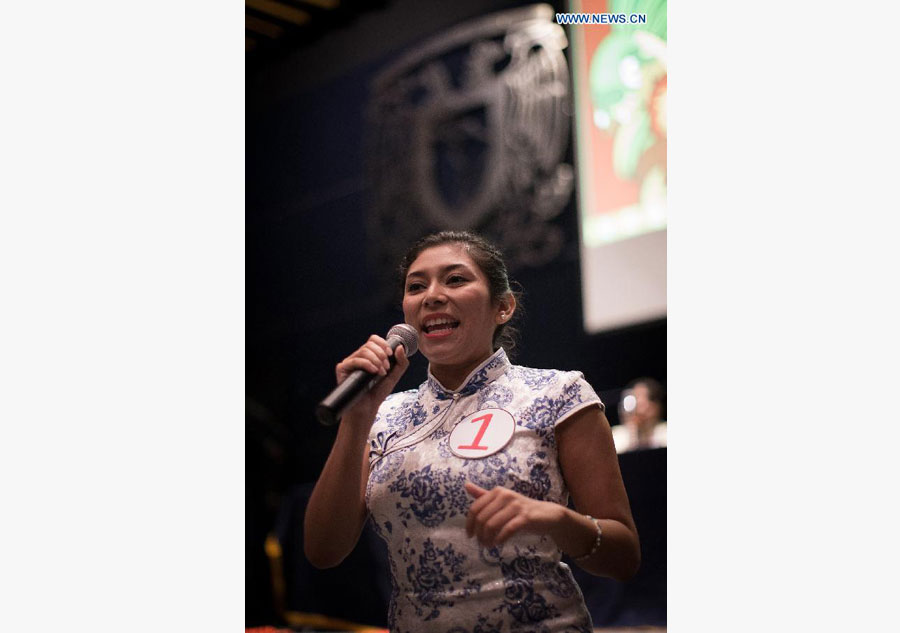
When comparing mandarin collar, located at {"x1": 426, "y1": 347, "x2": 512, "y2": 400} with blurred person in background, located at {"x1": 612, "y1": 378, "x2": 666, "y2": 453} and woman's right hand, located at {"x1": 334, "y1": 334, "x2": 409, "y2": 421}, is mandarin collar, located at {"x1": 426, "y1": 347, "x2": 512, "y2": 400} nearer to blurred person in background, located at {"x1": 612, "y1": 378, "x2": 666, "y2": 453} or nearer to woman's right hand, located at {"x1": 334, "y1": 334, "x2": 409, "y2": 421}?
woman's right hand, located at {"x1": 334, "y1": 334, "x2": 409, "y2": 421}

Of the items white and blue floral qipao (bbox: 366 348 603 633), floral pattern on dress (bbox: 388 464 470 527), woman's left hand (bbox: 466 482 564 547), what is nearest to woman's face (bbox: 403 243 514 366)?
white and blue floral qipao (bbox: 366 348 603 633)

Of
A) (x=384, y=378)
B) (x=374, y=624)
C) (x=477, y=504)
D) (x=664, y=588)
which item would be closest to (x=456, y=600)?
(x=477, y=504)

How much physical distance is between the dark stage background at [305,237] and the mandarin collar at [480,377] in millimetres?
463

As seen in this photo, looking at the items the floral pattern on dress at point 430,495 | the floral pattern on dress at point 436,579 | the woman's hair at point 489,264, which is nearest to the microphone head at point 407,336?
the woman's hair at point 489,264

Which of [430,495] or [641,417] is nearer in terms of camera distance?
[430,495]

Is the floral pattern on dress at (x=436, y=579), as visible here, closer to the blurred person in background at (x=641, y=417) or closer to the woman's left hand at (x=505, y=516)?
the woman's left hand at (x=505, y=516)

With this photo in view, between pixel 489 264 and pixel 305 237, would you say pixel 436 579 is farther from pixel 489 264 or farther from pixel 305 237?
pixel 305 237

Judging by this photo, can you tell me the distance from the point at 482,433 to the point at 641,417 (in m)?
0.52

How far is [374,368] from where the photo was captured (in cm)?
→ 157

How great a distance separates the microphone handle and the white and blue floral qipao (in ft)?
0.64

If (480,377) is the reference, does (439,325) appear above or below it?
above

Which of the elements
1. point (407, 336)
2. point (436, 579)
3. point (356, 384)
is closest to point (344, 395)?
point (356, 384)

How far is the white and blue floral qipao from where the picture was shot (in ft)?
5.13
